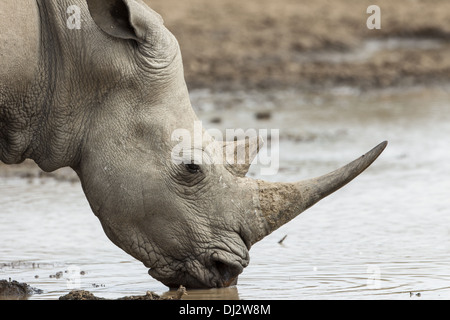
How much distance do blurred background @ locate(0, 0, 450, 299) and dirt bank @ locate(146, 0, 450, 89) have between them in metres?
0.03

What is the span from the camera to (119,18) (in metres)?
5.14

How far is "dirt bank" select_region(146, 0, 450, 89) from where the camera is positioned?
14828 mm

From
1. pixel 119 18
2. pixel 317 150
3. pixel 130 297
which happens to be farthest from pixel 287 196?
pixel 317 150

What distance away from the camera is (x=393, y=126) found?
38.6 ft

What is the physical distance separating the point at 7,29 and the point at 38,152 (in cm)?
68

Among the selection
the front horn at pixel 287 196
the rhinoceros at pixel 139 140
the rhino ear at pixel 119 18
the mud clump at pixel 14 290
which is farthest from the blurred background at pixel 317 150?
the rhino ear at pixel 119 18

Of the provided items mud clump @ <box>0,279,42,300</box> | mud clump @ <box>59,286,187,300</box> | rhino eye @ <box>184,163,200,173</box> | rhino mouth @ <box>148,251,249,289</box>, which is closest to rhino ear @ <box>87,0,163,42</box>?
rhino eye @ <box>184,163,200,173</box>

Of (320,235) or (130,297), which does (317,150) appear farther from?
(130,297)

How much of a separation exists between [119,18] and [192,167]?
793 mm

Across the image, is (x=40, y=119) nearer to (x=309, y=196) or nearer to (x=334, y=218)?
(x=309, y=196)

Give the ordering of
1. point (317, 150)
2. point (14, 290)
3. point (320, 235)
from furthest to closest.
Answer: point (317, 150), point (320, 235), point (14, 290)

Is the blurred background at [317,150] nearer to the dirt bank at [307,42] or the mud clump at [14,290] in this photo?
the dirt bank at [307,42]

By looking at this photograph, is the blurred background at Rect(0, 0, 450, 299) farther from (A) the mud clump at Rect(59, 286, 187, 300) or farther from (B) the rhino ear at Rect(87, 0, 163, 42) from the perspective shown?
(B) the rhino ear at Rect(87, 0, 163, 42)

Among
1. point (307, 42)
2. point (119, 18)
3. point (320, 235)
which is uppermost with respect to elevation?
point (307, 42)
